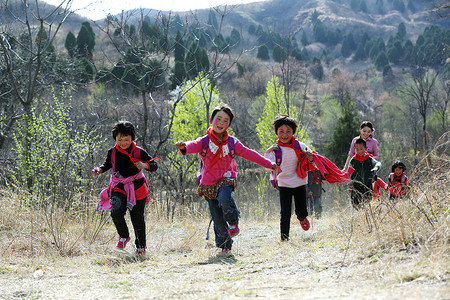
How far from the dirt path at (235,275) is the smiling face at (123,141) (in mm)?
1131

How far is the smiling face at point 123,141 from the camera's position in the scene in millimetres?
4875

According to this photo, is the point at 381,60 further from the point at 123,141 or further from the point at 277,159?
the point at 123,141

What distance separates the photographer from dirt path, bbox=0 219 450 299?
9.00 ft

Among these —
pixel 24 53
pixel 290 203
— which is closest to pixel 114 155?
pixel 290 203

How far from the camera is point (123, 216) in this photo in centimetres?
482

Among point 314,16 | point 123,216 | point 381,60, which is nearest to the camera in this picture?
point 123,216

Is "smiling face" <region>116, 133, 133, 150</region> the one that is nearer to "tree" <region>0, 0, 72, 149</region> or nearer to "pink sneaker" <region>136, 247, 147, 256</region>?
"pink sneaker" <region>136, 247, 147, 256</region>

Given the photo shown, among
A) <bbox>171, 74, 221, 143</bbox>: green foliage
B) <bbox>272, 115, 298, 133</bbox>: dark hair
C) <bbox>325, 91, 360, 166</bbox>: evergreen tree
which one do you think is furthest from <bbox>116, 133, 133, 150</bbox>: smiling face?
<bbox>325, 91, 360, 166</bbox>: evergreen tree

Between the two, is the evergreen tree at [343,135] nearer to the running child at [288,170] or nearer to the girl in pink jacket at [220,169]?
the running child at [288,170]

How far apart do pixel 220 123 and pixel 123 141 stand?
3.42ft

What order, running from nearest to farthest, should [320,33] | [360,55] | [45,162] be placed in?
[45,162] → [360,55] → [320,33]

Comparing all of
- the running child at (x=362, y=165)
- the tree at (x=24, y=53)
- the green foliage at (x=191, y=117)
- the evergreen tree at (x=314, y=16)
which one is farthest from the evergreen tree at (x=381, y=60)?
the running child at (x=362, y=165)

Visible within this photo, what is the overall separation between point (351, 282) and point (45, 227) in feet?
12.8

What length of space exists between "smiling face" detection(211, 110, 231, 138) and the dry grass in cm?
125
